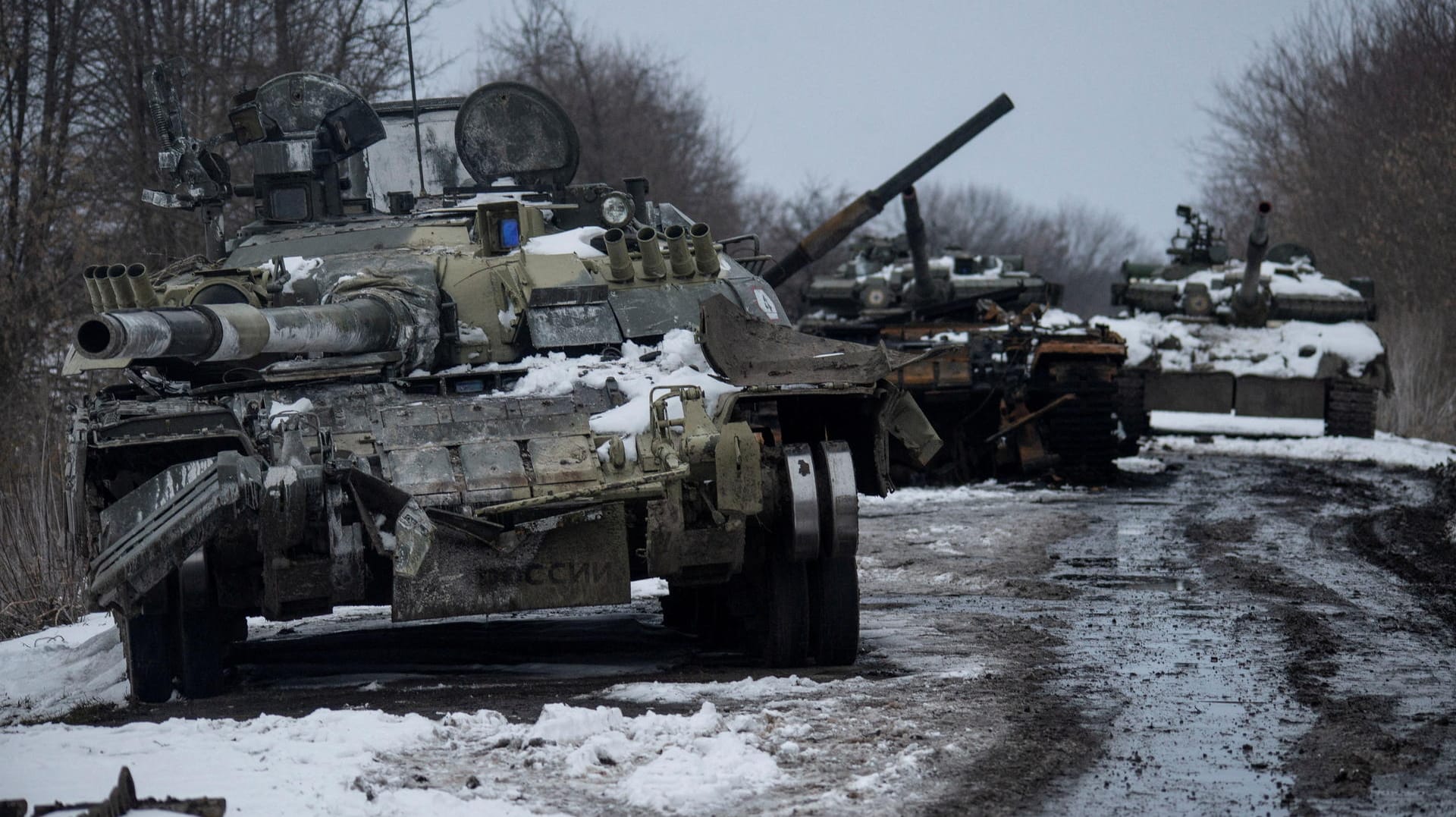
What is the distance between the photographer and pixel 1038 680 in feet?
24.3

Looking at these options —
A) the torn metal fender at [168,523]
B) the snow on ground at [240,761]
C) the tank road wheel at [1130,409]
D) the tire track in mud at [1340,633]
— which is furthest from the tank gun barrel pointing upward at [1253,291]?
the snow on ground at [240,761]

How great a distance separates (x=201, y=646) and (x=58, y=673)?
58.1 inches

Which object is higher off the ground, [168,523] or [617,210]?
[617,210]

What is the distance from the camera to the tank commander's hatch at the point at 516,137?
9992 millimetres

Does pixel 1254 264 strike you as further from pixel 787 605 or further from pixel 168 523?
pixel 168 523

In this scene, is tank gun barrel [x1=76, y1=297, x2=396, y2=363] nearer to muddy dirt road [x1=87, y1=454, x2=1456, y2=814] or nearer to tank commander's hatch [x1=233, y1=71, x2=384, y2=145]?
muddy dirt road [x1=87, y1=454, x2=1456, y2=814]

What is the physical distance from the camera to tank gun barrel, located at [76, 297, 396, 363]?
6.05m

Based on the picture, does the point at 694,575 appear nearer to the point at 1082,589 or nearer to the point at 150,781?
the point at 150,781

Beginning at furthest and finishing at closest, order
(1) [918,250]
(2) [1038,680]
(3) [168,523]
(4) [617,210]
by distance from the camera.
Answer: (1) [918,250] < (4) [617,210] < (2) [1038,680] < (3) [168,523]

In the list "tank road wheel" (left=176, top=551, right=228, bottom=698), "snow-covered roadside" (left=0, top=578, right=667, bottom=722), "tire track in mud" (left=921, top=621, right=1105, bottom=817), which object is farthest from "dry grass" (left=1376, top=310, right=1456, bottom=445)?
"tank road wheel" (left=176, top=551, right=228, bottom=698)

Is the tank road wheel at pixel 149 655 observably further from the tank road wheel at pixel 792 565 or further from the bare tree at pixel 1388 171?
the bare tree at pixel 1388 171

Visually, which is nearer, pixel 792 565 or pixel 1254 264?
pixel 792 565

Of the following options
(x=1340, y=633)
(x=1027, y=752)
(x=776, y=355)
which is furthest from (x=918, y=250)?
(x=1027, y=752)

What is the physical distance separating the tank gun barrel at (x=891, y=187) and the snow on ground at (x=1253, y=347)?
668 centimetres
